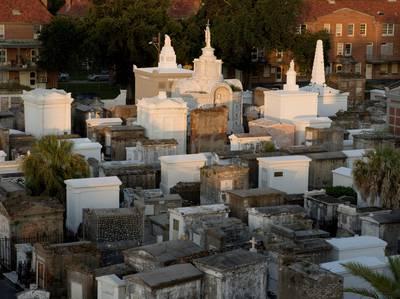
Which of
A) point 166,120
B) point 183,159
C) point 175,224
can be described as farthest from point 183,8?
point 175,224

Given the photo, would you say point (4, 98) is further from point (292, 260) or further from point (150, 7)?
point (292, 260)

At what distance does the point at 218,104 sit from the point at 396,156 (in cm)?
1761

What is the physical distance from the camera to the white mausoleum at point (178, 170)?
38.0 meters

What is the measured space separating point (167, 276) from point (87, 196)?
33.5 ft

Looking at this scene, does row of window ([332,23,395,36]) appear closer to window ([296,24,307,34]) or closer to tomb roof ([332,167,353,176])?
window ([296,24,307,34])

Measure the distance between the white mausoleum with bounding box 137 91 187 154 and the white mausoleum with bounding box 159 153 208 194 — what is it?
606 centimetres

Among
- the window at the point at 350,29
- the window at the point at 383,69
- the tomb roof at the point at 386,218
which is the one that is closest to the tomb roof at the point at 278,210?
the tomb roof at the point at 386,218

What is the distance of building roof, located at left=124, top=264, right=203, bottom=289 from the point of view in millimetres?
23547

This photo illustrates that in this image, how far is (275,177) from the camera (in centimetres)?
3756

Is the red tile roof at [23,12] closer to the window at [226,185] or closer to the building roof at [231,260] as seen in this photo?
the window at [226,185]

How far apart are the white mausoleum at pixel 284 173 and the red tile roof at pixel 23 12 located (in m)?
41.7

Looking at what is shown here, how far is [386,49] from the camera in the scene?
83.8 m

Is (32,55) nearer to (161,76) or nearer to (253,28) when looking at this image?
(253,28)

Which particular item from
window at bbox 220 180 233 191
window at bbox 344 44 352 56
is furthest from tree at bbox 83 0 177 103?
window at bbox 220 180 233 191
